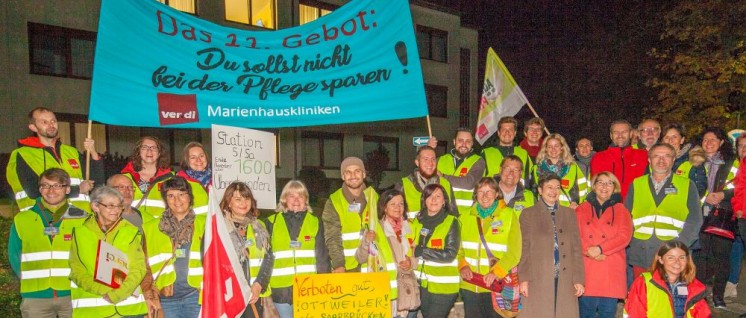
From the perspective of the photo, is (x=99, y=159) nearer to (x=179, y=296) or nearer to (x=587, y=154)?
(x=179, y=296)

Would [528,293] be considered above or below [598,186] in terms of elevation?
below

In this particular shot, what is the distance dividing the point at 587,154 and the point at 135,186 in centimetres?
577

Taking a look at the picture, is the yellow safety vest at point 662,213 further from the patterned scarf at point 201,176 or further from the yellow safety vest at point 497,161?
the patterned scarf at point 201,176

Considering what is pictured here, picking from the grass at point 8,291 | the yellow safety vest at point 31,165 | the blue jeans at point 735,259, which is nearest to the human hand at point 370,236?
the yellow safety vest at point 31,165

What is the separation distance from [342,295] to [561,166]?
10.2 feet

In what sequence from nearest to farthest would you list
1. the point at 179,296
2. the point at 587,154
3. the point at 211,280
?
1. the point at 211,280
2. the point at 179,296
3. the point at 587,154

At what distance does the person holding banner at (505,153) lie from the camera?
6.86 metres

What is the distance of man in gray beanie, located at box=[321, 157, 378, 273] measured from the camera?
545 centimetres

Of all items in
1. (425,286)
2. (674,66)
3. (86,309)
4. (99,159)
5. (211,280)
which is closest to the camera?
(211,280)

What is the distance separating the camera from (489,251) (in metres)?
5.46

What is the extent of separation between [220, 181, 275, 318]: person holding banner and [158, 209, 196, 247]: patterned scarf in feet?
1.03

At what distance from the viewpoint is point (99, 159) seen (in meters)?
5.91

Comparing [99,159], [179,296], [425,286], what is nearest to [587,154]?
[425,286]

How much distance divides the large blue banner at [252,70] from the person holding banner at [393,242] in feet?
3.31
